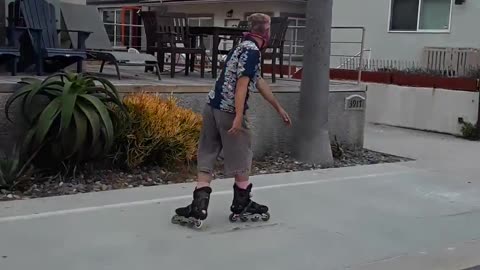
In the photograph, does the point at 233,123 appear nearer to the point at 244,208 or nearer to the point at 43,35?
the point at 244,208

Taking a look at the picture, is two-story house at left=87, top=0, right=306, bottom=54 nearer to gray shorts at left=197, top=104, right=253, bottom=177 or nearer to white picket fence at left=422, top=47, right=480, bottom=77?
white picket fence at left=422, top=47, right=480, bottom=77

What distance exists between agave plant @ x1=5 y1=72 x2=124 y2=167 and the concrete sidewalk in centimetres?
58

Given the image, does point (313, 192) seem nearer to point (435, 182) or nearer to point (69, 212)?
point (435, 182)

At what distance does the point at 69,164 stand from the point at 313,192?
106 inches

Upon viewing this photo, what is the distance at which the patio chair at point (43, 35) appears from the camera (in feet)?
29.8

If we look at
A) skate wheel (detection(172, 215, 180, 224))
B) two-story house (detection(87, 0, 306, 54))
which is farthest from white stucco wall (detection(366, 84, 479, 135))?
two-story house (detection(87, 0, 306, 54))

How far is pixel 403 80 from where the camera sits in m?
14.8

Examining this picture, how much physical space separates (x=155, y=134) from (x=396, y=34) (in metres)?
13.1

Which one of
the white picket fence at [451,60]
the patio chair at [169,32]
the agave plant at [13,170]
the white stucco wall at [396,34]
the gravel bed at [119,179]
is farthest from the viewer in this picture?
the white stucco wall at [396,34]

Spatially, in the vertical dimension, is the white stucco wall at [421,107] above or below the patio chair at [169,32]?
below

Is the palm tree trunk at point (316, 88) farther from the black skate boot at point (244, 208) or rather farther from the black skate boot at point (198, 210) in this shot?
the black skate boot at point (198, 210)

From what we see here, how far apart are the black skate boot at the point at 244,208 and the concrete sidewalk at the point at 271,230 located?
110 millimetres

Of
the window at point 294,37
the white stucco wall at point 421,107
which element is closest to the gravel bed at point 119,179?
the window at point 294,37

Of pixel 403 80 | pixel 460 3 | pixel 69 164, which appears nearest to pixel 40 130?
pixel 69 164
